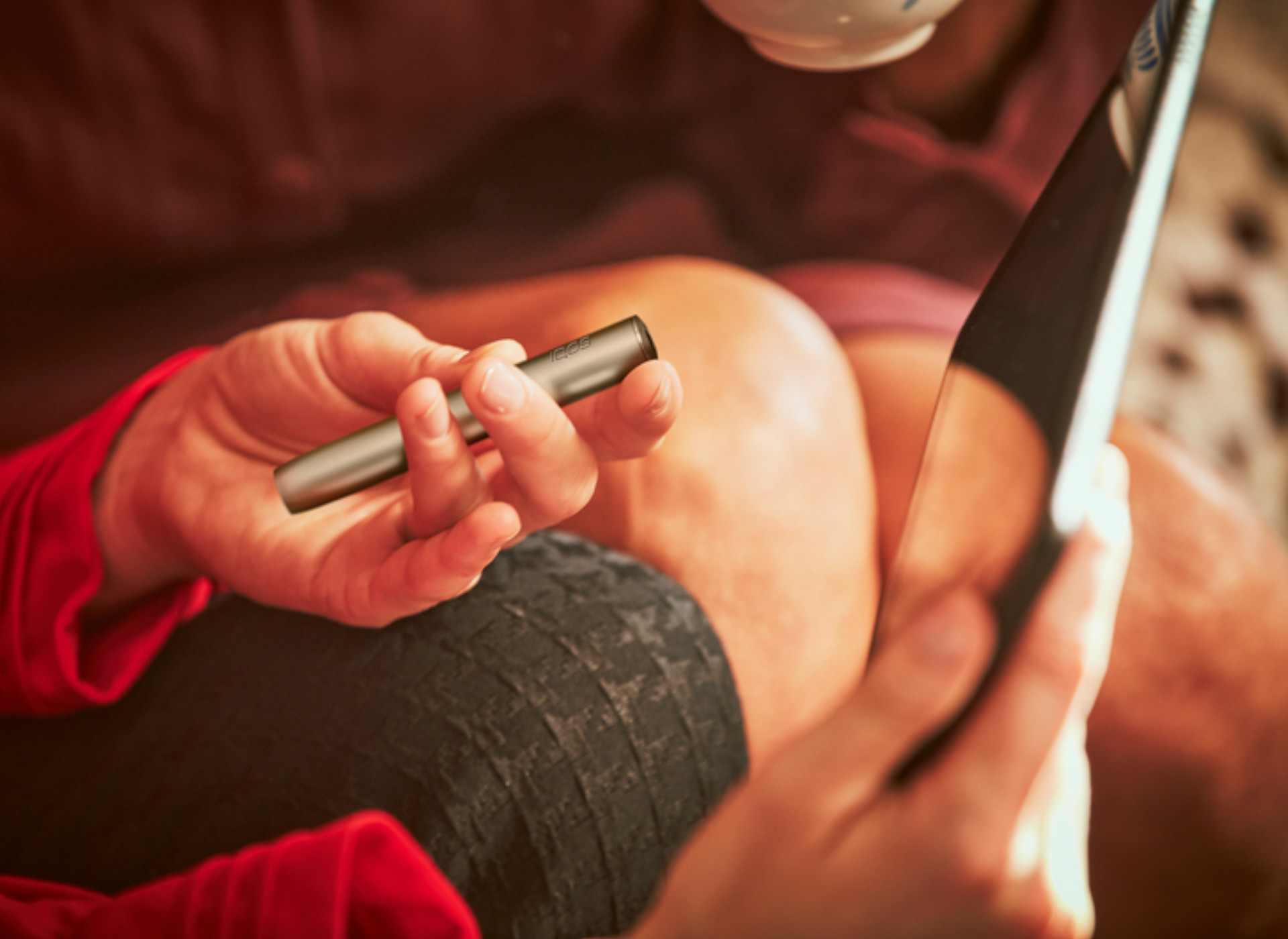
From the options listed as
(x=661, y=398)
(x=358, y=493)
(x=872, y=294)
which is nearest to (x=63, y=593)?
(x=358, y=493)

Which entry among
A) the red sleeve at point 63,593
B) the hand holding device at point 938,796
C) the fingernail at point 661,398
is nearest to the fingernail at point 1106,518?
the hand holding device at point 938,796

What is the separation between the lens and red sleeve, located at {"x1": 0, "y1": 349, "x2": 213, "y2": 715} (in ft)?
0.93

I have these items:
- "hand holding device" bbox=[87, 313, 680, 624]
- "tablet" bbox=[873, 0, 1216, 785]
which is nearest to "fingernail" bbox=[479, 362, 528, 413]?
"hand holding device" bbox=[87, 313, 680, 624]

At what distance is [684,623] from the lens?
281 millimetres

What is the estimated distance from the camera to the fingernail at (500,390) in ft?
0.74

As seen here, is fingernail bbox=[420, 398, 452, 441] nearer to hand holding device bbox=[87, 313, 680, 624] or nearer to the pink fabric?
hand holding device bbox=[87, 313, 680, 624]

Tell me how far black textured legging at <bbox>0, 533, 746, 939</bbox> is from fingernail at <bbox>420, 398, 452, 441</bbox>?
0.07 metres

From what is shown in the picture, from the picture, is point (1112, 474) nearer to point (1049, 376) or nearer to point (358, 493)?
point (1049, 376)

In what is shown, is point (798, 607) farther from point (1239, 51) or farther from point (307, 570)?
point (1239, 51)

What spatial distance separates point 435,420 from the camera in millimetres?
229

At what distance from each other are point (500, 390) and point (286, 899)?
0.14m

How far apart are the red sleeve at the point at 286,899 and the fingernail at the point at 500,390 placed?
4.5 inches

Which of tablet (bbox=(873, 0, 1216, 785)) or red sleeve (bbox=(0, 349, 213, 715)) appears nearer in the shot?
tablet (bbox=(873, 0, 1216, 785))

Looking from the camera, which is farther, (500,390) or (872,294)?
(872,294)
